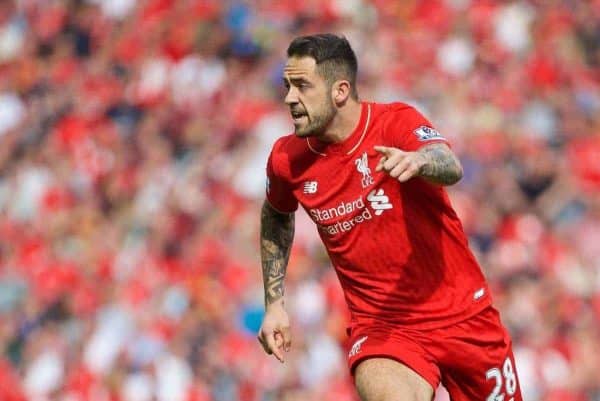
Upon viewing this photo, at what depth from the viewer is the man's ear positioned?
19.7 feet

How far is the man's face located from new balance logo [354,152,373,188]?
209 mm

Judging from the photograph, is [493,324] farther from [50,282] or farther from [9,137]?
[9,137]

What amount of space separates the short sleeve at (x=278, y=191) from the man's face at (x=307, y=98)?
0.41 m

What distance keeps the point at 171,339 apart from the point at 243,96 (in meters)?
2.65

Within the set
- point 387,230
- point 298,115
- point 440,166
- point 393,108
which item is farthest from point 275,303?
point 440,166

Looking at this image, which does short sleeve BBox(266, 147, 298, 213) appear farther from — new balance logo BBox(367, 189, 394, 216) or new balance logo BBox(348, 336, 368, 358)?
new balance logo BBox(348, 336, 368, 358)

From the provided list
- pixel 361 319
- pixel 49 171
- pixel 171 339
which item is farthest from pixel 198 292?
pixel 361 319

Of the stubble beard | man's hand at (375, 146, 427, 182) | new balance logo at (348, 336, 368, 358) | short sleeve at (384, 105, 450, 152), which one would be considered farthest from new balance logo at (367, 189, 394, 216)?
man's hand at (375, 146, 427, 182)

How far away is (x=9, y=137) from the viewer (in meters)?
13.3

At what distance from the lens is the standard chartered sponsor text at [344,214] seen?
19.6ft

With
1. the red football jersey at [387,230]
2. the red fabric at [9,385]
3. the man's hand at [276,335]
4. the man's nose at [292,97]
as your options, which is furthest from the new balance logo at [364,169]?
the red fabric at [9,385]

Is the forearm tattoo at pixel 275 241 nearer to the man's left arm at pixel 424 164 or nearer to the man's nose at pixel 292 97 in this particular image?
the man's nose at pixel 292 97

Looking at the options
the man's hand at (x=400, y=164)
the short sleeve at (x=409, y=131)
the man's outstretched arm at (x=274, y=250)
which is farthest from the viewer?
the man's outstretched arm at (x=274, y=250)

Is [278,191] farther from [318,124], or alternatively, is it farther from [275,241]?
[318,124]
